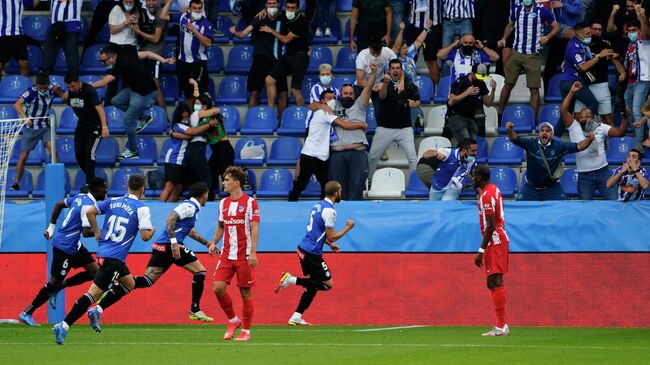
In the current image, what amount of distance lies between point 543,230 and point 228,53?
9154mm

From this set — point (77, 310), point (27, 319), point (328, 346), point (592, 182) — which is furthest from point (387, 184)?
point (77, 310)

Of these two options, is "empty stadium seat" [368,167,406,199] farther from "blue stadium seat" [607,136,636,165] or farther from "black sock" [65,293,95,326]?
"black sock" [65,293,95,326]

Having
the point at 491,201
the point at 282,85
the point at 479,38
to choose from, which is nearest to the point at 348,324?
the point at 491,201

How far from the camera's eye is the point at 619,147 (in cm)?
2217

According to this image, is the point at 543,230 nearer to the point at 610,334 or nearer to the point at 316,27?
the point at 610,334

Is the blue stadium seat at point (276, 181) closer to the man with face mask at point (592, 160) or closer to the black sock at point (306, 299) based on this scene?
the black sock at point (306, 299)

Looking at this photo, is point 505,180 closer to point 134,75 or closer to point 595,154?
point 595,154

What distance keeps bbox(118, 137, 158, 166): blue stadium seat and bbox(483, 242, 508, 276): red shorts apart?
9.03 m

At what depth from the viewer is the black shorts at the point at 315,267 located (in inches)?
710

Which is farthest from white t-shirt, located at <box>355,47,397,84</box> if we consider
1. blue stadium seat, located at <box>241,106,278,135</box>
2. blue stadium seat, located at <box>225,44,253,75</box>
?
blue stadium seat, located at <box>225,44,253,75</box>

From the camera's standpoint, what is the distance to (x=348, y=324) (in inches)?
749

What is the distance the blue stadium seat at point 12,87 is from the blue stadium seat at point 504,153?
9.20 m

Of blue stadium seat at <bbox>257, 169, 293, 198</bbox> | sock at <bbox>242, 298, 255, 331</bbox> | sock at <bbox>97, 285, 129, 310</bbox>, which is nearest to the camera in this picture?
sock at <bbox>242, 298, 255, 331</bbox>

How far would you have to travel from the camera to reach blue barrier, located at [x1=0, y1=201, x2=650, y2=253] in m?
18.6
